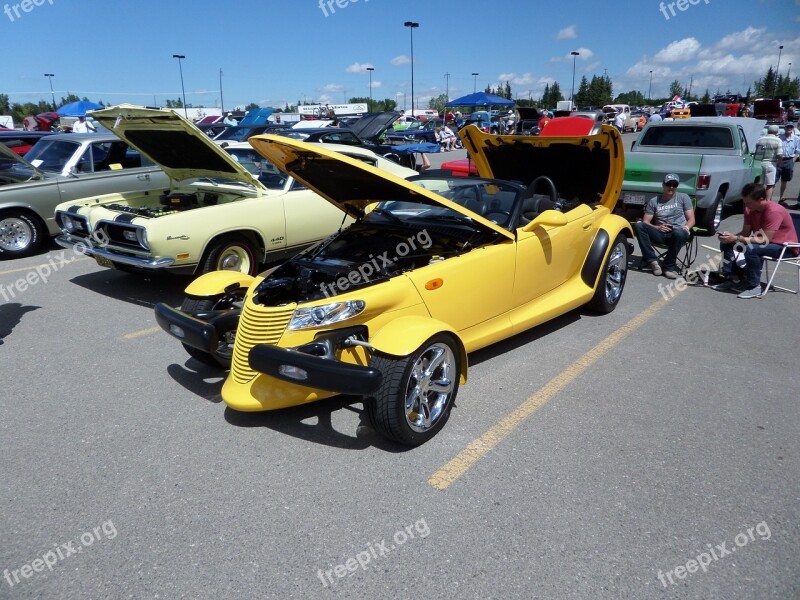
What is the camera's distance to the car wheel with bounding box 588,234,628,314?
222 inches

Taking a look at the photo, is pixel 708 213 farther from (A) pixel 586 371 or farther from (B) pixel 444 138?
(B) pixel 444 138

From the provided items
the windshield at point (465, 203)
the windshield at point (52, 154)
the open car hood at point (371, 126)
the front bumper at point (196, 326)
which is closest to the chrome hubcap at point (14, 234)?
the windshield at point (52, 154)

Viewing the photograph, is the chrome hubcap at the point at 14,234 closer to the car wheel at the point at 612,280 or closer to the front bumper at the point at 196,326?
the front bumper at the point at 196,326

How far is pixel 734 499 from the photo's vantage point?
3012 millimetres

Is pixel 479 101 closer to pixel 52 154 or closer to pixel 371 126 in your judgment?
pixel 371 126

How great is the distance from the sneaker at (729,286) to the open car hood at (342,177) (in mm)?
3851

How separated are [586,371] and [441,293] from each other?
154cm

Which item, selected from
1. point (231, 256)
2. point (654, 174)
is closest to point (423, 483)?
point (231, 256)

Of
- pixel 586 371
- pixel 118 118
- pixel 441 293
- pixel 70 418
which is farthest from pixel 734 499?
pixel 118 118

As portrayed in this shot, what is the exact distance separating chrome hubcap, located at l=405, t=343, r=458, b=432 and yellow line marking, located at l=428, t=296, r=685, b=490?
302 mm

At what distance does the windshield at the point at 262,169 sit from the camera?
277 inches

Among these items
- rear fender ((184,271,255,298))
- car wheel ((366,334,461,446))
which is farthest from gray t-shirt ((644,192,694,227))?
rear fender ((184,271,255,298))

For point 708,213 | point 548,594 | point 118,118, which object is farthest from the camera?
point 708,213

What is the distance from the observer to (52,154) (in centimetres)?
912
